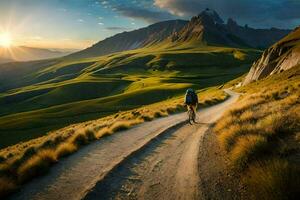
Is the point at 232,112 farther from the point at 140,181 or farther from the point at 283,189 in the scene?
the point at 283,189

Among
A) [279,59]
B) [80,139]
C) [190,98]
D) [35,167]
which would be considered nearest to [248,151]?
[35,167]

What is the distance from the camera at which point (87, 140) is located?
60.2 feet

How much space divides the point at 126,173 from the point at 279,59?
2618 inches

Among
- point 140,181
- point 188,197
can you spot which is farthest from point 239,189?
point 140,181

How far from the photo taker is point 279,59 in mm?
70125

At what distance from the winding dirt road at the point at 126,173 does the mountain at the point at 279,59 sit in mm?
51094

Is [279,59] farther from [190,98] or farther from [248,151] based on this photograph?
[248,151]

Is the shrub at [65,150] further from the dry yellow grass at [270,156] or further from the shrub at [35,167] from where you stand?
the dry yellow grass at [270,156]

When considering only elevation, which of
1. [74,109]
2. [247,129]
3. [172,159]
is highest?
[247,129]

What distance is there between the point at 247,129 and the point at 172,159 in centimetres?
352

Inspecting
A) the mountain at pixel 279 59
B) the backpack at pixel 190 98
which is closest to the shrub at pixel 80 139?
the backpack at pixel 190 98

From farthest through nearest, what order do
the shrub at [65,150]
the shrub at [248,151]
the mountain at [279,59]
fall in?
the mountain at [279,59], the shrub at [65,150], the shrub at [248,151]

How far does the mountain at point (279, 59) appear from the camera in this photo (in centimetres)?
6182

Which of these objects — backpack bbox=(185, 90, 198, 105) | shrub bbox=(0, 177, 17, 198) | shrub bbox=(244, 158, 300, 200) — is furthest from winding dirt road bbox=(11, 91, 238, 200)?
backpack bbox=(185, 90, 198, 105)
